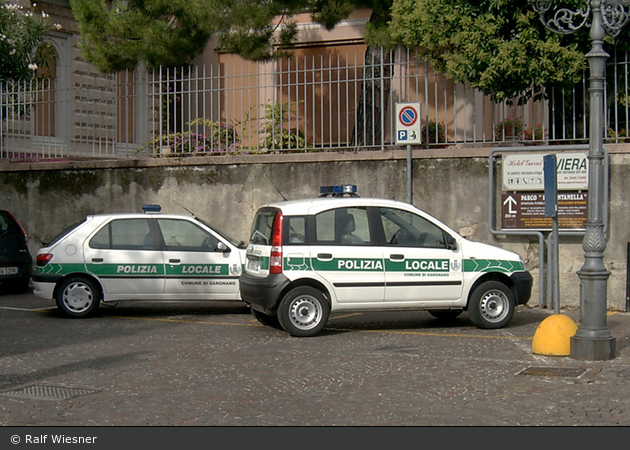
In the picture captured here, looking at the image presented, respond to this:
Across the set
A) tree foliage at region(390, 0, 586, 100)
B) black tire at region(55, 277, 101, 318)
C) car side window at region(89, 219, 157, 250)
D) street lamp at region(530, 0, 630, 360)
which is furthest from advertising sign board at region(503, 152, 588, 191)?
black tire at region(55, 277, 101, 318)

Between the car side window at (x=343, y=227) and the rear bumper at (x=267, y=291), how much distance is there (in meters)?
0.70

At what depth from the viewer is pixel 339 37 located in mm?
22969

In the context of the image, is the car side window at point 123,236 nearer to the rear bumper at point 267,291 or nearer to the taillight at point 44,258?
the taillight at point 44,258

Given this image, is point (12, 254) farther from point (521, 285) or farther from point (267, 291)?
point (521, 285)

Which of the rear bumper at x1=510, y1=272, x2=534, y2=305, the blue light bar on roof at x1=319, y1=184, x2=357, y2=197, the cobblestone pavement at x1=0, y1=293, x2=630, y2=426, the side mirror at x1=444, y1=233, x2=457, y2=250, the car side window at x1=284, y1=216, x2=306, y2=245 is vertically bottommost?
the cobblestone pavement at x1=0, y1=293, x2=630, y2=426

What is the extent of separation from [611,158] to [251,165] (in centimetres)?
585

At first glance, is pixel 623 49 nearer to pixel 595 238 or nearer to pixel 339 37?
pixel 595 238

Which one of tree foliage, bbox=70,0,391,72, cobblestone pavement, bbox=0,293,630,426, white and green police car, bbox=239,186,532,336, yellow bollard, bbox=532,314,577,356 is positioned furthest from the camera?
tree foliage, bbox=70,0,391,72

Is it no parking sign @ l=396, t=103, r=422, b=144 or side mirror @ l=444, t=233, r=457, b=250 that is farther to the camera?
no parking sign @ l=396, t=103, r=422, b=144

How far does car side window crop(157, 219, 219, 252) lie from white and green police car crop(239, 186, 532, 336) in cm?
134

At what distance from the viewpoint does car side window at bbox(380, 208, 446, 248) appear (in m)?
10.5

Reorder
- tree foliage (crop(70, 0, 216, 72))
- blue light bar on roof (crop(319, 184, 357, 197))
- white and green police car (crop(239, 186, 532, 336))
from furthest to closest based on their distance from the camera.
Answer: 1. tree foliage (crop(70, 0, 216, 72))
2. blue light bar on roof (crop(319, 184, 357, 197))
3. white and green police car (crop(239, 186, 532, 336))

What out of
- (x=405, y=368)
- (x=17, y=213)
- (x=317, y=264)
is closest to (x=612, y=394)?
(x=405, y=368)

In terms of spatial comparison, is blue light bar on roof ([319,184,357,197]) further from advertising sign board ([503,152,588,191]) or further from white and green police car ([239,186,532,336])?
advertising sign board ([503,152,588,191])
